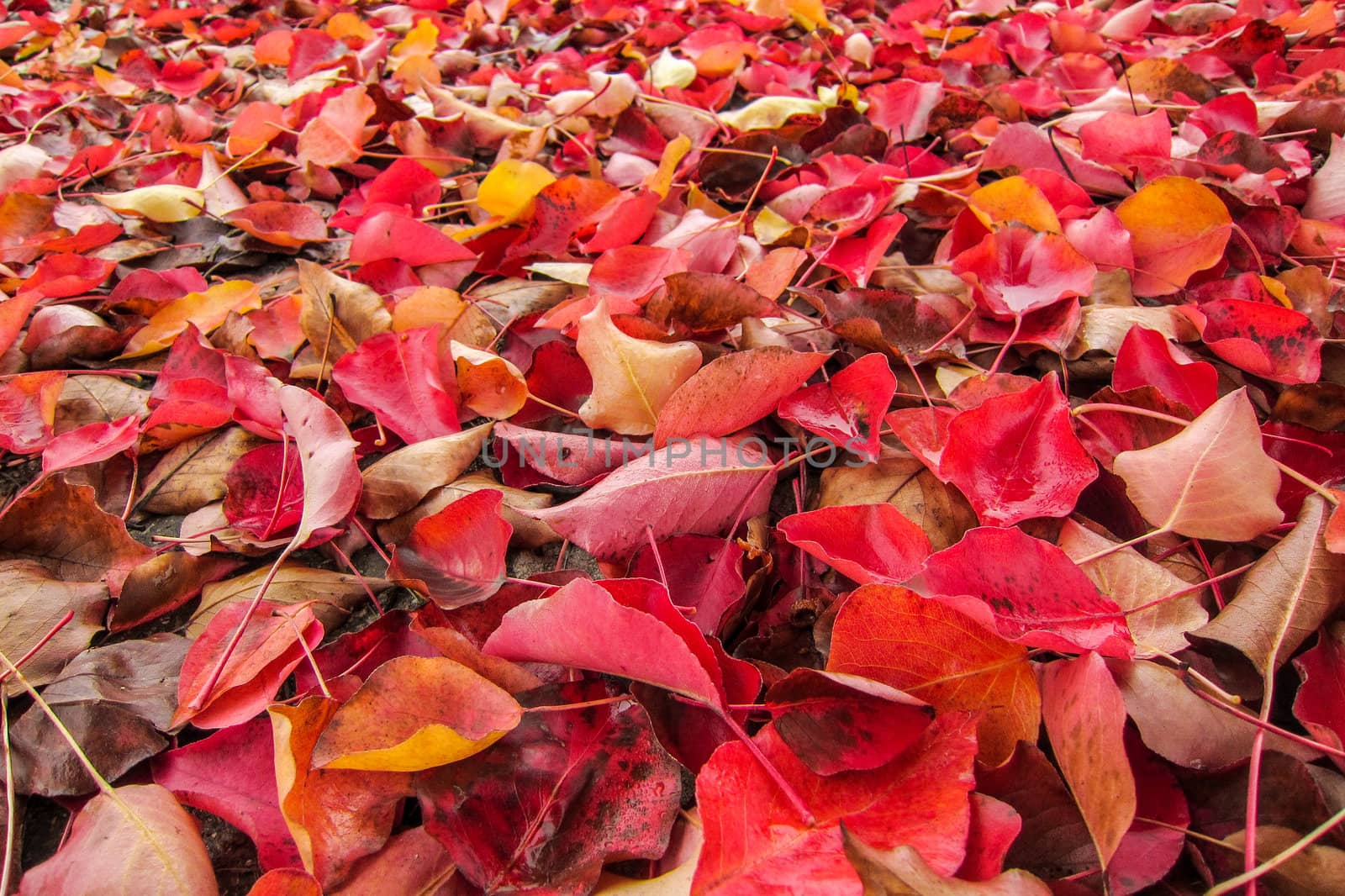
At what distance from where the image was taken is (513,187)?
0.77 meters

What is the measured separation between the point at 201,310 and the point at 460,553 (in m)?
0.45

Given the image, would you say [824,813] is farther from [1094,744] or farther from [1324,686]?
[1324,686]

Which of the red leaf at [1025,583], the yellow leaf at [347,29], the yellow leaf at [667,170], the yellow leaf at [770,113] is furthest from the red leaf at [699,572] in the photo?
the yellow leaf at [347,29]

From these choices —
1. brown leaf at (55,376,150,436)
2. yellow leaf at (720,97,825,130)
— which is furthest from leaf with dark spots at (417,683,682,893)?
yellow leaf at (720,97,825,130)

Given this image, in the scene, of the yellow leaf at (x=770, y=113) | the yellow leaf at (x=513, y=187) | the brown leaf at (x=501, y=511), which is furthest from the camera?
the yellow leaf at (x=770, y=113)

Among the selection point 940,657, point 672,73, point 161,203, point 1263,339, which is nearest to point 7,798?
point 940,657

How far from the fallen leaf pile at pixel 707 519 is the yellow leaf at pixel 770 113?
0.24 ft

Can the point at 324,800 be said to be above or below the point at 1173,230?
below

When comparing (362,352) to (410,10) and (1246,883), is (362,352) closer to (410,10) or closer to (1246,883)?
(1246,883)

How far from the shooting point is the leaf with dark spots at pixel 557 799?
0.36 metres

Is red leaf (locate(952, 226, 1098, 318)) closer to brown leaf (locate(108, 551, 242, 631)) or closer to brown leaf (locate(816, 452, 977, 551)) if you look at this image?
brown leaf (locate(816, 452, 977, 551))

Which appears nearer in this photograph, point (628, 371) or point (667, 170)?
point (628, 371)

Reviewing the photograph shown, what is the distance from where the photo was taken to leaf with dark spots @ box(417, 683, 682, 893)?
14.1 inches

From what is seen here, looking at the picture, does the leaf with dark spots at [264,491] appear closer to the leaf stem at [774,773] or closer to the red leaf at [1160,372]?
the leaf stem at [774,773]
